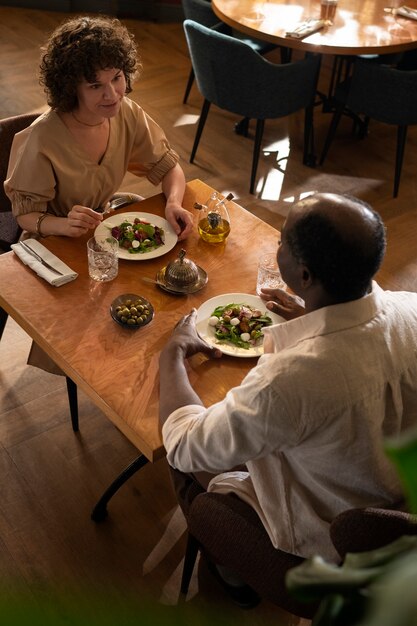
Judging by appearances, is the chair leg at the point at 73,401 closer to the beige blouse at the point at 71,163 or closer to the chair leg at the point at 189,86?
the beige blouse at the point at 71,163

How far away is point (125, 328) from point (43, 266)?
1.07 ft

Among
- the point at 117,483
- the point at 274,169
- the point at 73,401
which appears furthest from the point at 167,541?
the point at 274,169

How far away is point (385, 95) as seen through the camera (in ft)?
11.9

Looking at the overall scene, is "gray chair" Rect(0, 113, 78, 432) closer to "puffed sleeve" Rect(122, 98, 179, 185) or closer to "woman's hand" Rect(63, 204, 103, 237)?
"puffed sleeve" Rect(122, 98, 179, 185)

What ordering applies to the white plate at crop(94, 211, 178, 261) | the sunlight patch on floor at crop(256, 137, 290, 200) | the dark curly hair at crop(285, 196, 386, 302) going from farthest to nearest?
the sunlight patch on floor at crop(256, 137, 290, 200) → the white plate at crop(94, 211, 178, 261) → the dark curly hair at crop(285, 196, 386, 302)

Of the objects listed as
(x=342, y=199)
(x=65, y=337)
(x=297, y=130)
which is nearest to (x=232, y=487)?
(x=65, y=337)

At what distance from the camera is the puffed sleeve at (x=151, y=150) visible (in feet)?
7.65

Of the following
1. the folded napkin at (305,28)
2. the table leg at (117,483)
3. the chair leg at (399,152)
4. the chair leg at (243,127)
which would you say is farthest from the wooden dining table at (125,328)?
the chair leg at (243,127)

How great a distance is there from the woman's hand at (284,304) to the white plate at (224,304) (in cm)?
1

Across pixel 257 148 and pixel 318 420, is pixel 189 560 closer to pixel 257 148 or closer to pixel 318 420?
pixel 318 420

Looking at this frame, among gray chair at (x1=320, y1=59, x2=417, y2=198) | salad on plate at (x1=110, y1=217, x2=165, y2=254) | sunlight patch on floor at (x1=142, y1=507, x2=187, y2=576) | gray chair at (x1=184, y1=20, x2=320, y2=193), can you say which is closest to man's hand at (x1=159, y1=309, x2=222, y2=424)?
salad on plate at (x1=110, y1=217, x2=165, y2=254)

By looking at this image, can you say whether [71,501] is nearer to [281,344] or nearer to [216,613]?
[281,344]

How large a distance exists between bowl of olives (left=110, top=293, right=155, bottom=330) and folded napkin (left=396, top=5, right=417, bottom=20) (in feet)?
9.24

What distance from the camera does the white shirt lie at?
1.21 meters
